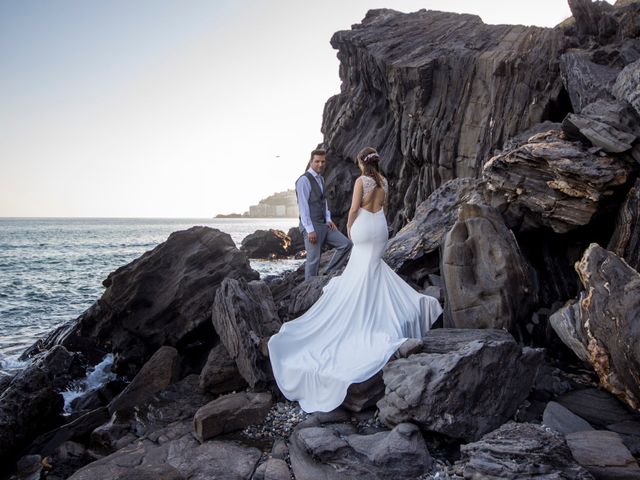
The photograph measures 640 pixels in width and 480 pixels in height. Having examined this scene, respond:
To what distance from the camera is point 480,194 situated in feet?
35.4

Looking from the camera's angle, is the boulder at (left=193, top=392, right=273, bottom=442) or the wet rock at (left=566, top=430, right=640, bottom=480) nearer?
the wet rock at (left=566, top=430, right=640, bottom=480)

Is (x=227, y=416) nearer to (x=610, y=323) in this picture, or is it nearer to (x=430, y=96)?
(x=610, y=323)

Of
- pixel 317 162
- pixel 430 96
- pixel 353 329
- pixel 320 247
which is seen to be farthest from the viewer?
pixel 430 96

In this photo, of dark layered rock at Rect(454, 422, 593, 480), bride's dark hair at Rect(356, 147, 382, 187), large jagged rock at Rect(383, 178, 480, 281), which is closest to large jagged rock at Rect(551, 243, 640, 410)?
dark layered rock at Rect(454, 422, 593, 480)

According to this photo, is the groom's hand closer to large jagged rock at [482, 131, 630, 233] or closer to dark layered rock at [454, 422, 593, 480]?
large jagged rock at [482, 131, 630, 233]

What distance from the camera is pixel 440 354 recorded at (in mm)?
6453

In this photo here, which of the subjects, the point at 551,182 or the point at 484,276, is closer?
the point at 484,276

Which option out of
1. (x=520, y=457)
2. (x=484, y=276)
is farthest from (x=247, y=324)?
(x=520, y=457)

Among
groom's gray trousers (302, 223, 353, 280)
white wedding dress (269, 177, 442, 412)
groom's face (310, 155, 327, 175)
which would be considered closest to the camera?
white wedding dress (269, 177, 442, 412)

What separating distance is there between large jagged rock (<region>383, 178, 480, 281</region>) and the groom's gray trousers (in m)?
1.24

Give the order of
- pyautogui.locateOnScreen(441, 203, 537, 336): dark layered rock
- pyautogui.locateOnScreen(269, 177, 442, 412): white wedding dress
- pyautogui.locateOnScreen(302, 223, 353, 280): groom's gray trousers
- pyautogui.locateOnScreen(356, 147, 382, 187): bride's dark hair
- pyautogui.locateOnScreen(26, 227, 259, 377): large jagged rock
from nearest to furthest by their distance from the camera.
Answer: pyautogui.locateOnScreen(269, 177, 442, 412): white wedding dress, pyautogui.locateOnScreen(441, 203, 537, 336): dark layered rock, pyautogui.locateOnScreen(356, 147, 382, 187): bride's dark hair, pyautogui.locateOnScreen(302, 223, 353, 280): groom's gray trousers, pyautogui.locateOnScreen(26, 227, 259, 377): large jagged rock

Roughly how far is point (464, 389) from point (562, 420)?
4.23 feet

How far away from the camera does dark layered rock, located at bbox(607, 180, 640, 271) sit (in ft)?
26.3

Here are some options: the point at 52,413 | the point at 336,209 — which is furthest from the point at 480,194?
the point at 336,209
